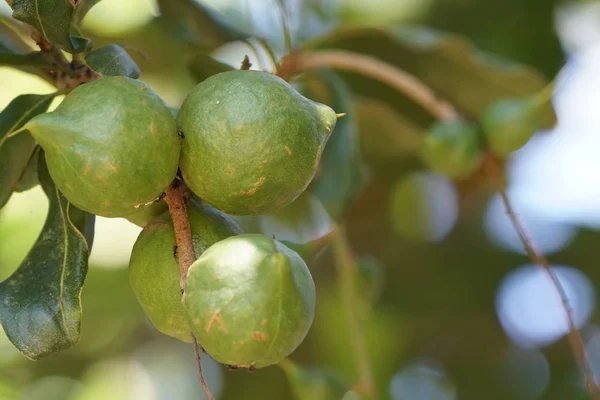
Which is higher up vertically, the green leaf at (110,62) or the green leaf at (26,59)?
the green leaf at (110,62)

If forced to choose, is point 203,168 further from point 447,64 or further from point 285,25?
point 447,64

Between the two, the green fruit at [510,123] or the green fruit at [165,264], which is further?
the green fruit at [510,123]

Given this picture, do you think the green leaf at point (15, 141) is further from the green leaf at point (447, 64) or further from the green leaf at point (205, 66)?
the green leaf at point (447, 64)

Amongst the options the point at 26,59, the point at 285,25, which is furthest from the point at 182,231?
the point at 285,25

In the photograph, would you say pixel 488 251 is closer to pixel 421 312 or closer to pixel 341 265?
pixel 421 312

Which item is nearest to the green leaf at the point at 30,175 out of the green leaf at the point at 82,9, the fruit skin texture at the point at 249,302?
the green leaf at the point at 82,9

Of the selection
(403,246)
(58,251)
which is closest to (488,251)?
(403,246)

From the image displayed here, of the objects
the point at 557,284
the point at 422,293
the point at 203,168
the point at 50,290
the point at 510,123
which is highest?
the point at 203,168
